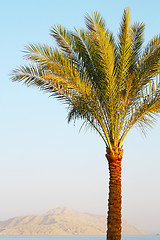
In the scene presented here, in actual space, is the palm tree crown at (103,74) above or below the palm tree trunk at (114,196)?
above

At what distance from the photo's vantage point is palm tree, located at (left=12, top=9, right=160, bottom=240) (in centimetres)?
1284

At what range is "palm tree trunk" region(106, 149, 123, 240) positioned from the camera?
12453 mm

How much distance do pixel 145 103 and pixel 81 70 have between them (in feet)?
8.85

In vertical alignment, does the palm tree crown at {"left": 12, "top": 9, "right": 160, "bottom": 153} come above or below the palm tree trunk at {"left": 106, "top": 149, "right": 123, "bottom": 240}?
above

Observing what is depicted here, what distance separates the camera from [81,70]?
13664 mm

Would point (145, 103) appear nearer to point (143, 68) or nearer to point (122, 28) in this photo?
point (143, 68)

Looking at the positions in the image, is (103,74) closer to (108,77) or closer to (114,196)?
(108,77)

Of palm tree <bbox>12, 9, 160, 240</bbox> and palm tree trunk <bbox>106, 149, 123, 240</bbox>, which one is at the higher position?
palm tree <bbox>12, 9, 160, 240</bbox>

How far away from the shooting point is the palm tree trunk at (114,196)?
1245 centimetres

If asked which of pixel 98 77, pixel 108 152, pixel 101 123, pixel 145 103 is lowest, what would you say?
pixel 108 152

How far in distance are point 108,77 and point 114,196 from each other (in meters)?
4.21

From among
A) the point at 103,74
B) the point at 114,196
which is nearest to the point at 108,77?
the point at 103,74

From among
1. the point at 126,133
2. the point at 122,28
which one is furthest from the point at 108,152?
the point at 122,28

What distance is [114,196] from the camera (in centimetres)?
1273
